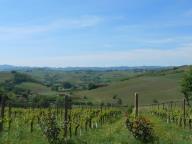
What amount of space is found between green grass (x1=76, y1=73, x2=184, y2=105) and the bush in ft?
240

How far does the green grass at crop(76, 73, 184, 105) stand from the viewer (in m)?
96.7

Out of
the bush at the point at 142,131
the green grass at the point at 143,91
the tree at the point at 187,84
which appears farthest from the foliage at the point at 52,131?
the green grass at the point at 143,91

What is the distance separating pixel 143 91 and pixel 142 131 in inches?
3564

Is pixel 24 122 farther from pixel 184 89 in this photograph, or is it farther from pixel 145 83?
pixel 145 83

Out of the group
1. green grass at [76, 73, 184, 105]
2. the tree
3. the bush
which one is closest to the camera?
the bush

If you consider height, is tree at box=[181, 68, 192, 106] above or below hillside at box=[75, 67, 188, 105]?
above

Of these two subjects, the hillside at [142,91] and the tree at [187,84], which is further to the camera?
the hillside at [142,91]

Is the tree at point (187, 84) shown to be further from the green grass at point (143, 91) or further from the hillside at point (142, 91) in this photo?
the green grass at point (143, 91)

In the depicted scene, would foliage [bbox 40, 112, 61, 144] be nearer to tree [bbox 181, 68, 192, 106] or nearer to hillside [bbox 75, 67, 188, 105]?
tree [bbox 181, 68, 192, 106]

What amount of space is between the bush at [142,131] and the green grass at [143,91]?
73.2m

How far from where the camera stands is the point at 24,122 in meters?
25.1

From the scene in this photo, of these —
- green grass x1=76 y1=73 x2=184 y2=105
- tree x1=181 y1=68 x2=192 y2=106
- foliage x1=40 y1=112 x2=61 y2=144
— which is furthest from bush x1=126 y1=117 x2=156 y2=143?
green grass x1=76 y1=73 x2=184 y2=105

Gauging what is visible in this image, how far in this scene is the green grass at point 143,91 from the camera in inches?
3807

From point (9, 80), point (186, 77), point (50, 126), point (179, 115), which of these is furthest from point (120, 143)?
point (9, 80)
